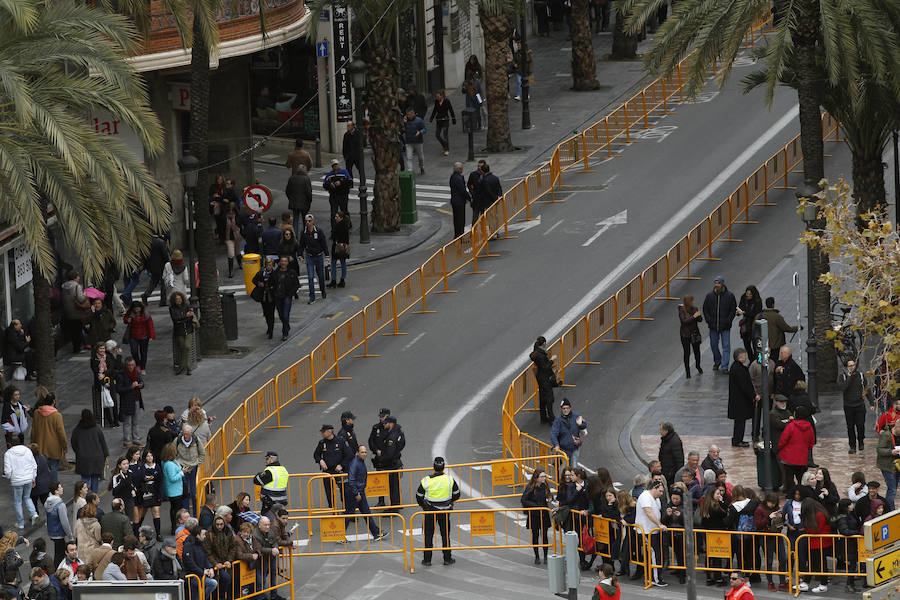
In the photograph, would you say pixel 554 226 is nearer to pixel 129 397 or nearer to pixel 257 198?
pixel 257 198

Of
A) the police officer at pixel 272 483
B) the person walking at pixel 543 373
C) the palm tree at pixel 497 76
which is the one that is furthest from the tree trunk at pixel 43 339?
the palm tree at pixel 497 76

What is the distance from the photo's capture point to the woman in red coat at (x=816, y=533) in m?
26.3

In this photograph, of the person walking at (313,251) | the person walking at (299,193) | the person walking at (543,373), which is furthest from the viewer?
the person walking at (299,193)

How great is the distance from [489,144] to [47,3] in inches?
794

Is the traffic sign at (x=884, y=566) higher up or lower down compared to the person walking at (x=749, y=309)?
higher up

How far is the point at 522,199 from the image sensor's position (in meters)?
45.0

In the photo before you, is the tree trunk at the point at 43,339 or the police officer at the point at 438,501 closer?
the police officer at the point at 438,501

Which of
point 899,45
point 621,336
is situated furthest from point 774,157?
point 899,45

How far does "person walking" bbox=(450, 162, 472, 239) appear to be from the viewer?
4238 centimetres

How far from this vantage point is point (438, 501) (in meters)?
28.2

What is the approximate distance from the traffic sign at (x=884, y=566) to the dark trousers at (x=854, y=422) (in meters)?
12.8

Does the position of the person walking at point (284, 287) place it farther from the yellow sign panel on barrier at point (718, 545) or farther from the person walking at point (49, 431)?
the yellow sign panel on barrier at point (718, 545)

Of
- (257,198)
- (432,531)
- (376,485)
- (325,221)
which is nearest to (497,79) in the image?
(325,221)

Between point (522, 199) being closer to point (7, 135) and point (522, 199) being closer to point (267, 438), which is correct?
point (267, 438)
